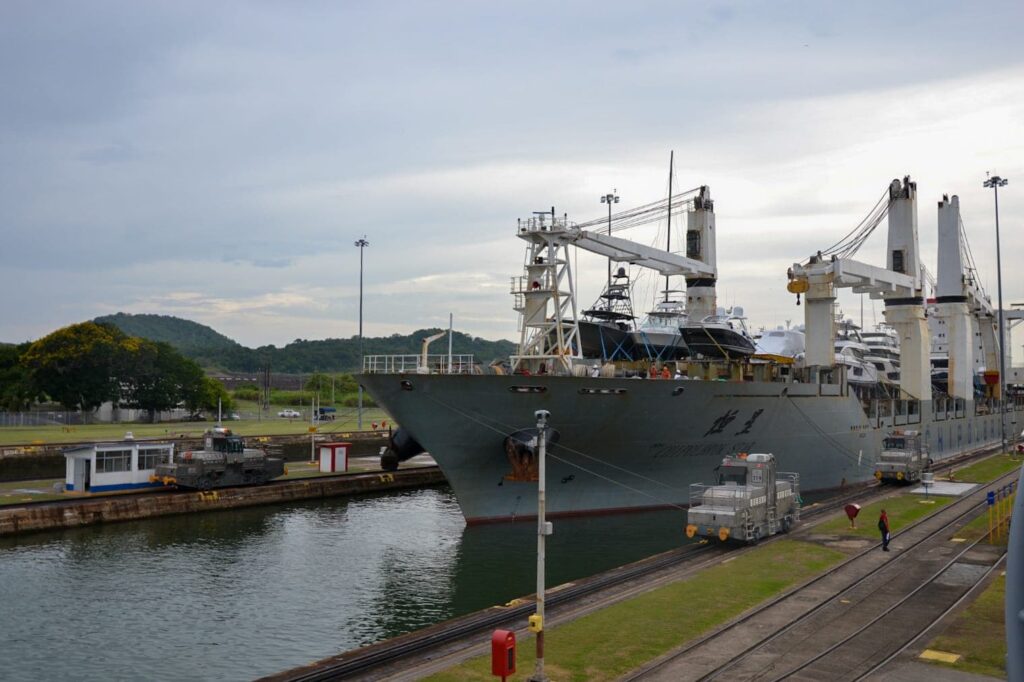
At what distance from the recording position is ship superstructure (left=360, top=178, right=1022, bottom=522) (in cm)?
2883

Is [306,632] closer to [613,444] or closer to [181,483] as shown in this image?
[613,444]

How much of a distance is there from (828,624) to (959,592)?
4849 millimetres

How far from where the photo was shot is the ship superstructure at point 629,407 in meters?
28.8

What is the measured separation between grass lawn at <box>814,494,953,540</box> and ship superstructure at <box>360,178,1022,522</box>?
21.6 ft

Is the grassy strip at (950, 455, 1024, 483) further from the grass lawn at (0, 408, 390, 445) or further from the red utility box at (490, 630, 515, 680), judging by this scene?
the grass lawn at (0, 408, 390, 445)

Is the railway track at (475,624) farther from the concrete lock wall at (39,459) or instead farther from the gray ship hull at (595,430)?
the concrete lock wall at (39,459)

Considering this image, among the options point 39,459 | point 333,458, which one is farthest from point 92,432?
point 333,458

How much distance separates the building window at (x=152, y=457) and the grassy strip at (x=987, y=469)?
138 feet

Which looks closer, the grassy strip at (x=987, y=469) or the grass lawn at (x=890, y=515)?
the grass lawn at (x=890, y=515)

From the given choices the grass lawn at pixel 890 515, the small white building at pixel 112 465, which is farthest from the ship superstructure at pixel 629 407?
the small white building at pixel 112 465

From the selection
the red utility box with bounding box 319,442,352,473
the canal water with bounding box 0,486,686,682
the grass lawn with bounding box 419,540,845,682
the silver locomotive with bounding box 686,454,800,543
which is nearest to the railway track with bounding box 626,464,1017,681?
the grass lawn with bounding box 419,540,845,682

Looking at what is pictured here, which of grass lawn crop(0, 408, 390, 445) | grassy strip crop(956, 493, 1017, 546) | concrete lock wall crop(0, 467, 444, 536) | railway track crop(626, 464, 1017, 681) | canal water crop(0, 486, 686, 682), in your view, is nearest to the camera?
railway track crop(626, 464, 1017, 681)

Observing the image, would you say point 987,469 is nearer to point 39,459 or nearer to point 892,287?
point 892,287

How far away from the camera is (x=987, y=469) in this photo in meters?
48.5
